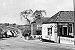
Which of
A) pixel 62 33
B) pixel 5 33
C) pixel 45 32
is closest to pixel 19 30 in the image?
pixel 5 33

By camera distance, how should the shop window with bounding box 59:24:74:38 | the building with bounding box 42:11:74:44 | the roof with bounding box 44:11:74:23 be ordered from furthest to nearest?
the roof with bounding box 44:11:74:23 < the shop window with bounding box 59:24:74:38 < the building with bounding box 42:11:74:44

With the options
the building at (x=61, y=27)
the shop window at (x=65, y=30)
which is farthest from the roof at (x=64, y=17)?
the shop window at (x=65, y=30)

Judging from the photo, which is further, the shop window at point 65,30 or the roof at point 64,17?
the roof at point 64,17

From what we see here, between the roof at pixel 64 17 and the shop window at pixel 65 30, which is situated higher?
the roof at pixel 64 17

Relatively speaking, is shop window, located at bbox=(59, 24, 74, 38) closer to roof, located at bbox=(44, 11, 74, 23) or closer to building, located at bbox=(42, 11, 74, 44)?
building, located at bbox=(42, 11, 74, 44)

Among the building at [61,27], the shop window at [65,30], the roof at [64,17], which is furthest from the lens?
the roof at [64,17]

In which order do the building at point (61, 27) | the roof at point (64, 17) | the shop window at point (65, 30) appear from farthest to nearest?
1. the roof at point (64, 17)
2. the shop window at point (65, 30)
3. the building at point (61, 27)

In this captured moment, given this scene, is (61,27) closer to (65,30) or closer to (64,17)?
(65,30)

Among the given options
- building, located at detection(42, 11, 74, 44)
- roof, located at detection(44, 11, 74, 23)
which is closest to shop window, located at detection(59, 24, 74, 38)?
building, located at detection(42, 11, 74, 44)

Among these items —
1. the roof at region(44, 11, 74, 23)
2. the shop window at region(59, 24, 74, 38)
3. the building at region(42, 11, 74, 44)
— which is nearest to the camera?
the building at region(42, 11, 74, 44)

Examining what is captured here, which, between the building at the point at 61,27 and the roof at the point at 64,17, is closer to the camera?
the building at the point at 61,27

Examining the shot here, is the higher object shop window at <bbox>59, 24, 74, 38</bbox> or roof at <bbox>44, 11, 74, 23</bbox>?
roof at <bbox>44, 11, 74, 23</bbox>

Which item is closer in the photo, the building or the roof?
the building

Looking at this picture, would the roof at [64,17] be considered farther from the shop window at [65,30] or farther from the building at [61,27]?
the shop window at [65,30]
